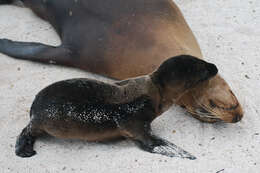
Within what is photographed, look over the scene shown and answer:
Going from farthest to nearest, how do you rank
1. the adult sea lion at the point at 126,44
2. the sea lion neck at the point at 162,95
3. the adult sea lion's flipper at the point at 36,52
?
the adult sea lion's flipper at the point at 36,52 → the adult sea lion at the point at 126,44 → the sea lion neck at the point at 162,95

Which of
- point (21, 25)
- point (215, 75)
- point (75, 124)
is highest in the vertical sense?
point (215, 75)

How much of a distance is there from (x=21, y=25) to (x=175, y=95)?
239cm

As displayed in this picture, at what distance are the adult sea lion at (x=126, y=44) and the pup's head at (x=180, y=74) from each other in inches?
5.0

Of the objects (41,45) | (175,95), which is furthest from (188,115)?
(41,45)

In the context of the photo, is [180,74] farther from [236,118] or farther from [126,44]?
[126,44]

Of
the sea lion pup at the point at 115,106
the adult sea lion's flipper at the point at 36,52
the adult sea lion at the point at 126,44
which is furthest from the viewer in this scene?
the adult sea lion's flipper at the point at 36,52

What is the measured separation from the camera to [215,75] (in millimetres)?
2824

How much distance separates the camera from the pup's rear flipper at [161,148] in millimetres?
2645

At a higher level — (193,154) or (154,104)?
(154,104)

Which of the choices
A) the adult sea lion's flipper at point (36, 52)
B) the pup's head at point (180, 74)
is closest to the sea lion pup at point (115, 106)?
the pup's head at point (180, 74)

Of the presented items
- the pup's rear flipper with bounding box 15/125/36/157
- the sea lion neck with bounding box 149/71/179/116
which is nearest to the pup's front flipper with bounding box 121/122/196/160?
the sea lion neck with bounding box 149/71/179/116

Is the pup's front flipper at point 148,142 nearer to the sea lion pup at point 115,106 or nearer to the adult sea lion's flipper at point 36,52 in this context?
the sea lion pup at point 115,106

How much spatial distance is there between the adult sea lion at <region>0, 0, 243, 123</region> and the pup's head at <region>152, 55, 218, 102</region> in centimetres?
13

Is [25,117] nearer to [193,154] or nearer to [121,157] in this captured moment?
[121,157]
